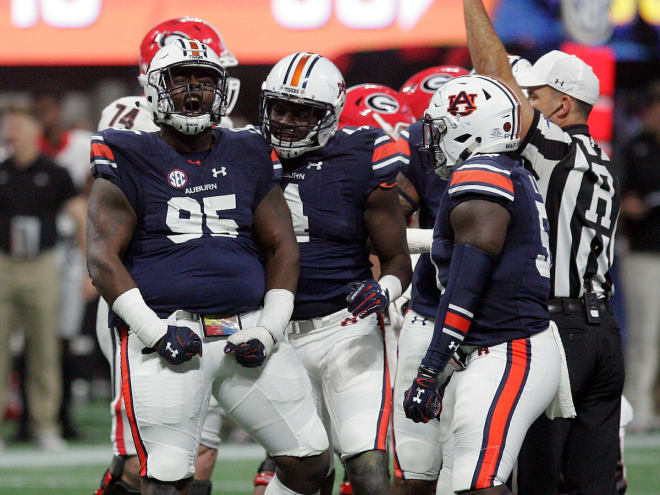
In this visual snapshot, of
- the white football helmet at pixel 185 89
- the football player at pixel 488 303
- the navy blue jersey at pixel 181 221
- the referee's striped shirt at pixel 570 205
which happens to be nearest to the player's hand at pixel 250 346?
the navy blue jersey at pixel 181 221

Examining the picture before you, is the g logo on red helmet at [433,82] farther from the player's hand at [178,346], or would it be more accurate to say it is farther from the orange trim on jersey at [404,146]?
the player's hand at [178,346]

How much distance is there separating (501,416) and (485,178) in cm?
78

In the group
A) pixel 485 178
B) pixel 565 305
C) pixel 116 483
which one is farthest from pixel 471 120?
pixel 116 483

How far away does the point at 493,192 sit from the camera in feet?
13.0

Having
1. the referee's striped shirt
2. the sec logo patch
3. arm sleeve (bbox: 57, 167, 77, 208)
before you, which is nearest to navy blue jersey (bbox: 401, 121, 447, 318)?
the referee's striped shirt

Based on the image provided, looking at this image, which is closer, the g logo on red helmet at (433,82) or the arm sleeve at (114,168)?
the arm sleeve at (114,168)

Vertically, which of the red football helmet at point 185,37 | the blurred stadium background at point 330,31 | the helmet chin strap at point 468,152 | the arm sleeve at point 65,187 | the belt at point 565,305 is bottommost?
the belt at point 565,305

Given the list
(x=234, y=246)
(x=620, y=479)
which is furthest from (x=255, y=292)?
(x=620, y=479)

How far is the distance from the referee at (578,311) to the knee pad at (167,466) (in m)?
1.37

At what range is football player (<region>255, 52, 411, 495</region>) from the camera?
15.0ft

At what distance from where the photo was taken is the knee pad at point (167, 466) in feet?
13.0

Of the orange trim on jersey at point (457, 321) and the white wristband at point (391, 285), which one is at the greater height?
the white wristband at point (391, 285)

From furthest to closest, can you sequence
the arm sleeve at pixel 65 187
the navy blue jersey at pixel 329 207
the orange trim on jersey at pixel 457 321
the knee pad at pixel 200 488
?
the arm sleeve at pixel 65 187 → the knee pad at pixel 200 488 → the navy blue jersey at pixel 329 207 → the orange trim on jersey at pixel 457 321

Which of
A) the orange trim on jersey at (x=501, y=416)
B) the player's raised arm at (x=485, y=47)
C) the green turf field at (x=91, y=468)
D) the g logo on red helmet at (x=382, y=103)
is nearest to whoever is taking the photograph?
the orange trim on jersey at (x=501, y=416)
